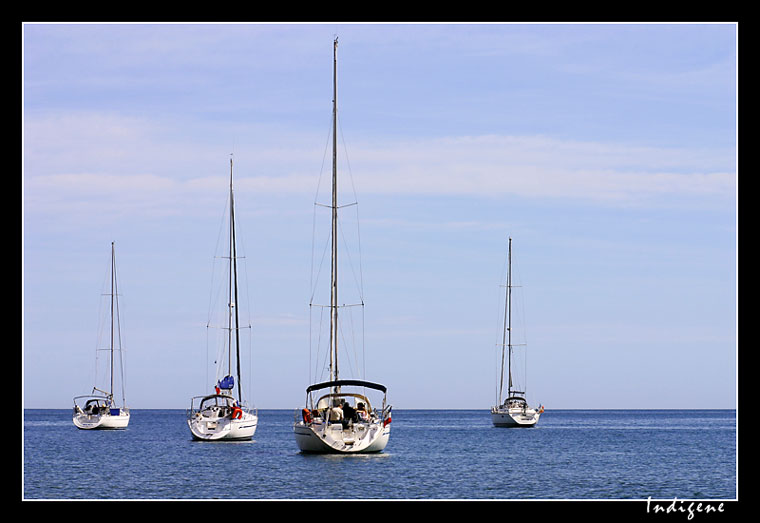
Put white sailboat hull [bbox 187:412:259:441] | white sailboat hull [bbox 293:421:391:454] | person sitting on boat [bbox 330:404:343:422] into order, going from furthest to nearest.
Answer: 1. white sailboat hull [bbox 187:412:259:441]
2. person sitting on boat [bbox 330:404:343:422]
3. white sailboat hull [bbox 293:421:391:454]

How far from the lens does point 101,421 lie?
10512cm

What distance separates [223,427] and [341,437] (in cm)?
2119

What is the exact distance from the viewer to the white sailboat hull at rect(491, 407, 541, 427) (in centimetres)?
11125

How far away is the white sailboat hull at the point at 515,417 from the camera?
111250 mm

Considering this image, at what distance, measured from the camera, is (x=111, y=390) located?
103 metres

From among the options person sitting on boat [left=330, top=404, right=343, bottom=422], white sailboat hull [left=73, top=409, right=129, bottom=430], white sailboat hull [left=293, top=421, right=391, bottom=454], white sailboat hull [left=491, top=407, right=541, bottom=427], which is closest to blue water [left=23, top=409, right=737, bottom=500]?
white sailboat hull [left=293, top=421, right=391, bottom=454]

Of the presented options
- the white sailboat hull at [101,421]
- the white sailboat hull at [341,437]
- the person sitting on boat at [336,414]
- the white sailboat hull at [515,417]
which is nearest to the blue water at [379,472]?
the white sailboat hull at [341,437]

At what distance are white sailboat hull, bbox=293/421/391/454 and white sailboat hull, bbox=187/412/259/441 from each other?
61.3 feet

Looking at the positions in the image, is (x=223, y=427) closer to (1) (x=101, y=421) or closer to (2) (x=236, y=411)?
(2) (x=236, y=411)

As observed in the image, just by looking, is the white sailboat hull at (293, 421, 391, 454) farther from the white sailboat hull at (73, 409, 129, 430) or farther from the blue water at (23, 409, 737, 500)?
the white sailboat hull at (73, 409, 129, 430)

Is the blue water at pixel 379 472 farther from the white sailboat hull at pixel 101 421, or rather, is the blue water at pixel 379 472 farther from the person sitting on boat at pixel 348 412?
the white sailboat hull at pixel 101 421

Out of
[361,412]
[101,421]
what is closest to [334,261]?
[361,412]
